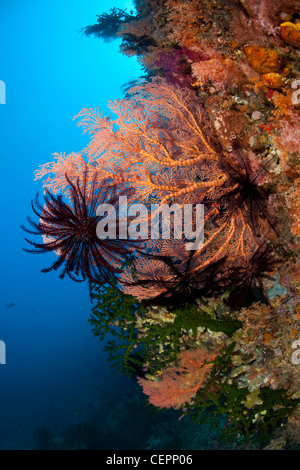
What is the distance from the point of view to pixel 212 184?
11.3ft

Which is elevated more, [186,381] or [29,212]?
[29,212]

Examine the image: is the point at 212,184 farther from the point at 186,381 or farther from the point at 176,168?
the point at 186,381

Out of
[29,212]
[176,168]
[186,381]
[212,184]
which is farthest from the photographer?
[29,212]

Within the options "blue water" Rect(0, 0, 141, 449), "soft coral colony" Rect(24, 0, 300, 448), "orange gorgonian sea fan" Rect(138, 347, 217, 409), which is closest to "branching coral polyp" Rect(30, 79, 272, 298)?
"soft coral colony" Rect(24, 0, 300, 448)

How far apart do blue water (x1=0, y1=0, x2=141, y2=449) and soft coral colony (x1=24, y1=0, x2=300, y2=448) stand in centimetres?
1366

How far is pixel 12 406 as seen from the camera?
20.3m

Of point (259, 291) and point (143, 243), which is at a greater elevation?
point (143, 243)

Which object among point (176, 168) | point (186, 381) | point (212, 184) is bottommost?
point (186, 381)

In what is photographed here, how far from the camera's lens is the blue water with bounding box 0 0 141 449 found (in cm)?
1835

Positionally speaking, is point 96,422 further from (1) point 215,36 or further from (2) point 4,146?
(2) point 4,146

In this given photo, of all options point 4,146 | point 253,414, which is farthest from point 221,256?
point 4,146

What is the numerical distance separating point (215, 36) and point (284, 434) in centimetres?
752

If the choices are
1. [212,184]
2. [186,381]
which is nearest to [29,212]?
[186,381]

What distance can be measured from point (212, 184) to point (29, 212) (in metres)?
82.9
